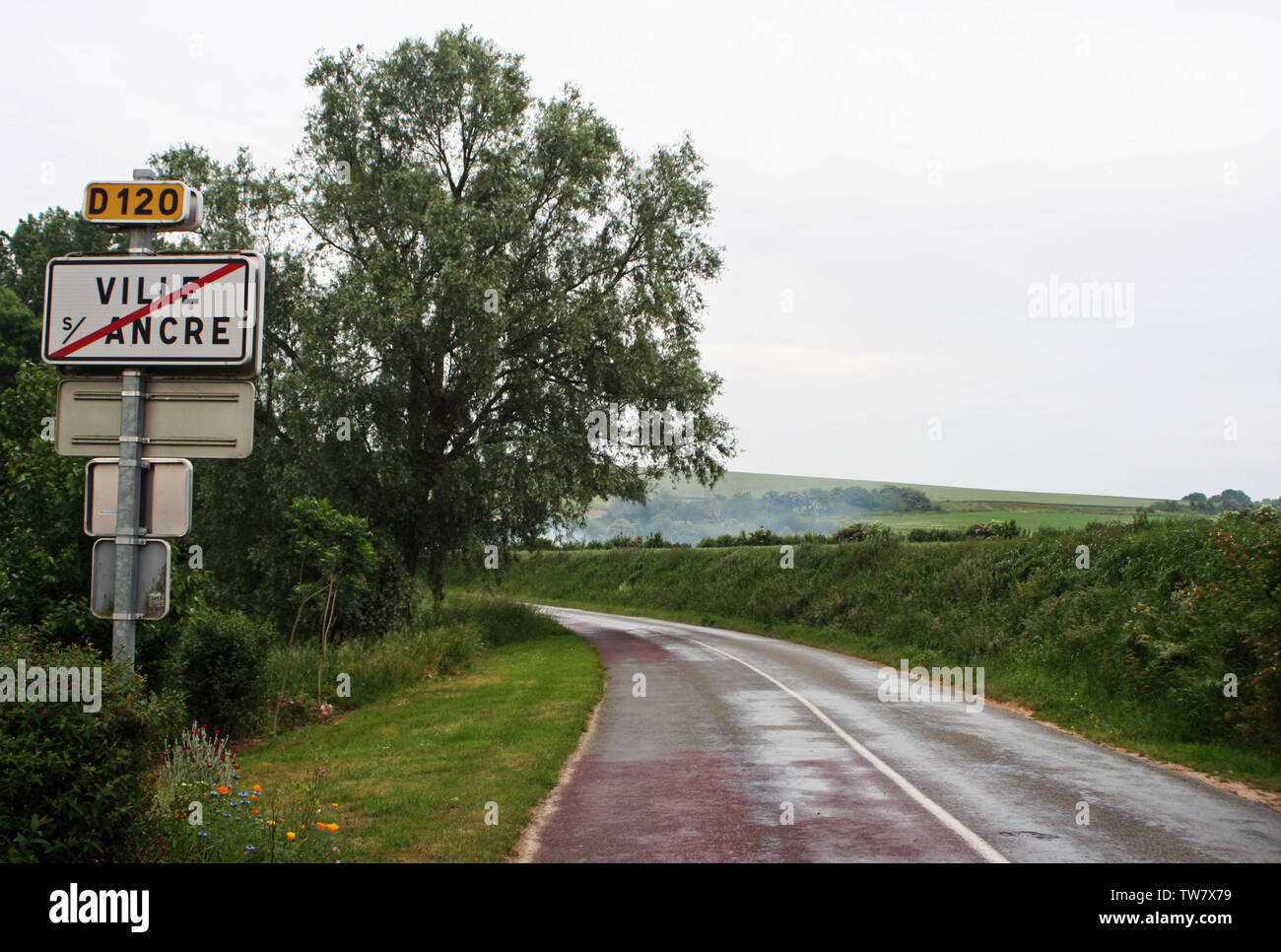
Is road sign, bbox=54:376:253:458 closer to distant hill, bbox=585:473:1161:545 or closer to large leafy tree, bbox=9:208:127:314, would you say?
large leafy tree, bbox=9:208:127:314

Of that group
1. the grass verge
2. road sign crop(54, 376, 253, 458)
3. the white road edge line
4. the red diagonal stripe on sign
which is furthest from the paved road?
the red diagonal stripe on sign

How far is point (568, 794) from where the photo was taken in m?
10.2

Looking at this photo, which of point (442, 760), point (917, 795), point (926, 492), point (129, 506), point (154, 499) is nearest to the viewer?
point (129, 506)

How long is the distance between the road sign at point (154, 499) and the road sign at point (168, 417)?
0.12 m

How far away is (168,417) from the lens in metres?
5.34

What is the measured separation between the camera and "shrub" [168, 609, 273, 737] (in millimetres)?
14273

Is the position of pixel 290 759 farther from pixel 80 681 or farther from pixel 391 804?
pixel 80 681

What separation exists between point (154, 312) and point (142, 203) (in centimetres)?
61

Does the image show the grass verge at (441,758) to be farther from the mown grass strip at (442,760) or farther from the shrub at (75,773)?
the shrub at (75,773)

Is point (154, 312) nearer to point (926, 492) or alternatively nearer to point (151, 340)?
point (151, 340)

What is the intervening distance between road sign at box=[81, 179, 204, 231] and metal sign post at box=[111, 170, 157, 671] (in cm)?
9

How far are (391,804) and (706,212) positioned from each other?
25.8m

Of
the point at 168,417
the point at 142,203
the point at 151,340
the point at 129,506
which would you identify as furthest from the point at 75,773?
the point at 142,203

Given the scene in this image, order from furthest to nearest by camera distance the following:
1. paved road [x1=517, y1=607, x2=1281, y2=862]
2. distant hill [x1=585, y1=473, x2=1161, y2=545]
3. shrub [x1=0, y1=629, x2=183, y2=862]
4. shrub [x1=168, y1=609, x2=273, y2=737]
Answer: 1. distant hill [x1=585, y1=473, x2=1161, y2=545]
2. shrub [x1=168, y1=609, x2=273, y2=737]
3. paved road [x1=517, y1=607, x2=1281, y2=862]
4. shrub [x1=0, y1=629, x2=183, y2=862]
